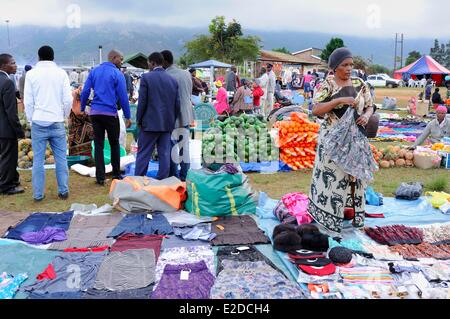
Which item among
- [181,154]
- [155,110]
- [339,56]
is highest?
[339,56]

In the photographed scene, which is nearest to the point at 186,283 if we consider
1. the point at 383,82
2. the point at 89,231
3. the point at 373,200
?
the point at 89,231

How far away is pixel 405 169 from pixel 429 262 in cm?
471

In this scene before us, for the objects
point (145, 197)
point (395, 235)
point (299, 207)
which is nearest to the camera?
point (395, 235)

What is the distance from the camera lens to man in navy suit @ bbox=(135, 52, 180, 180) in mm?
6078

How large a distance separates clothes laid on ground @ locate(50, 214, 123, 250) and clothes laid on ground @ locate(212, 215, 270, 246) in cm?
113

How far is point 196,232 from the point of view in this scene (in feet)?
15.3

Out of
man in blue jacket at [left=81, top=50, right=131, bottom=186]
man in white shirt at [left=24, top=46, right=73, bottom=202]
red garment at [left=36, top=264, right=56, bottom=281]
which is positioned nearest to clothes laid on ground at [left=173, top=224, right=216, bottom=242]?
red garment at [left=36, top=264, right=56, bottom=281]

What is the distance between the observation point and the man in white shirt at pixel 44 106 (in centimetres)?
572

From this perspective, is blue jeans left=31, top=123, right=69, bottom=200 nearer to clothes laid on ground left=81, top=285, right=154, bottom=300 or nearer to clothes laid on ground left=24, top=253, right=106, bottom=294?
clothes laid on ground left=24, top=253, right=106, bottom=294

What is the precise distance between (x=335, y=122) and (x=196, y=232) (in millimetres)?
1864

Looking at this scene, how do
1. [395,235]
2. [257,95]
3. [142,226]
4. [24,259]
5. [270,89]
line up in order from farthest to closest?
[270,89], [257,95], [142,226], [395,235], [24,259]

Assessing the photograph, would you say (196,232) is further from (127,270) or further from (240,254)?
(127,270)

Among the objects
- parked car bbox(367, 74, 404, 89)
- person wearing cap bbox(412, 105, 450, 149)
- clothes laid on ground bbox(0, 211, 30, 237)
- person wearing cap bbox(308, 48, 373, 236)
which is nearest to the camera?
person wearing cap bbox(308, 48, 373, 236)
